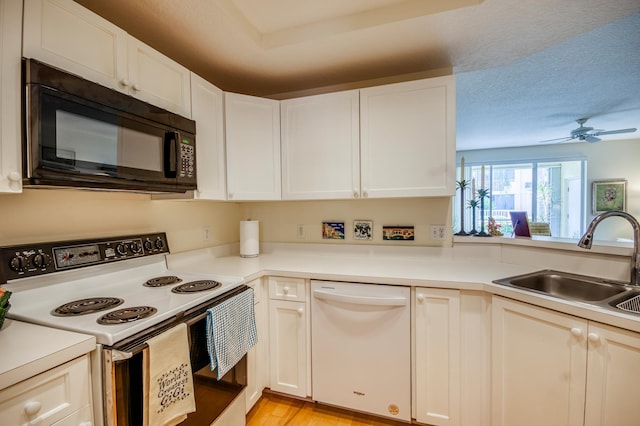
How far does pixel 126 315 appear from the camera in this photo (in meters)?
1.01

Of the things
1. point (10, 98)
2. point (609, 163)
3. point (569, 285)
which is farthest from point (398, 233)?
point (609, 163)

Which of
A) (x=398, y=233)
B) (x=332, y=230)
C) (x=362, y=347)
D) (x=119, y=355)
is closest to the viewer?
(x=119, y=355)

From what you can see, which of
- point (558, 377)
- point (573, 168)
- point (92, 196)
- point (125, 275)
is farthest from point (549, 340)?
point (573, 168)

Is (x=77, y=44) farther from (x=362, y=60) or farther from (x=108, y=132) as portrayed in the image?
(x=362, y=60)

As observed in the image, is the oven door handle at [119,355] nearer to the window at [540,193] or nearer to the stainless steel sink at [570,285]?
the stainless steel sink at [570,285]

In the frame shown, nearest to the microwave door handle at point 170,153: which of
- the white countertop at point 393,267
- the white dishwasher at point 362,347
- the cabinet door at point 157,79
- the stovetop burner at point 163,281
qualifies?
the cabinet door at point 157,79

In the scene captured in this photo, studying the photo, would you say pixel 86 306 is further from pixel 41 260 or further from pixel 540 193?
pixel 540 193

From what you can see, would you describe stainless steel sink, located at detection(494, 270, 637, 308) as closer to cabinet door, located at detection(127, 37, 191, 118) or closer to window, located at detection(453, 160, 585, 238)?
cabinet door, located at detection(127, 37, 191, 118)

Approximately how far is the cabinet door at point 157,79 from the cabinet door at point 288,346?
1274 millimetres

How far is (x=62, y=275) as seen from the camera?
122 centimetres

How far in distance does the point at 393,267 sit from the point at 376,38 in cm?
135

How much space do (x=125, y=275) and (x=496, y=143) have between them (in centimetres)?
640

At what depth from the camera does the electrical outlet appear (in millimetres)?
2030

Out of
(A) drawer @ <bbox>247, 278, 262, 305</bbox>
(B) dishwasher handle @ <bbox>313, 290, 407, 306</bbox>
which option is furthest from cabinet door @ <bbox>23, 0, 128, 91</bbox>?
(B) dishwasher handle @ <bbox>313, 290, 407, 306</bbox>
